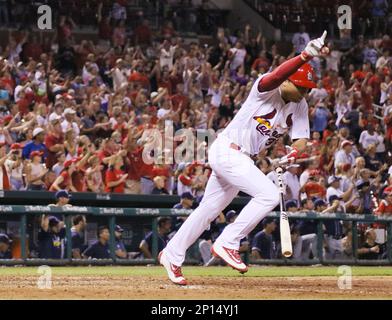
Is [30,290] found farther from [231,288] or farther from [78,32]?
[78,32]

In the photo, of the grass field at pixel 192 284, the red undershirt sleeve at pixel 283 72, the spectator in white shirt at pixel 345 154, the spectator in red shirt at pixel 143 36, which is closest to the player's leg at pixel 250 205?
the grass field at pixel 192 284

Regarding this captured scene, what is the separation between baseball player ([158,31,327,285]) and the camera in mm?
9781

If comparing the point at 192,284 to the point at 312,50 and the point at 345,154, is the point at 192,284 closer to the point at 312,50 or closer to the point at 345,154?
the point at 312,50

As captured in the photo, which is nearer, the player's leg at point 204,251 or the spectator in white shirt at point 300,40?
the player's leg at point 204,251

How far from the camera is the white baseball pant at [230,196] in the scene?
32.1 ft

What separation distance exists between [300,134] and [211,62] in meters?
13.7

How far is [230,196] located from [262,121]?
813 millimetres

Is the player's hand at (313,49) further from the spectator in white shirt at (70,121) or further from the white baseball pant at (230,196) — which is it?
the spectator in white shirt at (70,121)

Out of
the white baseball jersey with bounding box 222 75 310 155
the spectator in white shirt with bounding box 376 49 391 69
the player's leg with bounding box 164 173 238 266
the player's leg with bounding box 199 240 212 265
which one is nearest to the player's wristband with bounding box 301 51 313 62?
the white baseball jersey with bounding box 222 75 310 155

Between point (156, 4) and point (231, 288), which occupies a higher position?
point (156, 4)

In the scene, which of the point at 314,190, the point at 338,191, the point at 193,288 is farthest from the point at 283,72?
the point at 338,191
